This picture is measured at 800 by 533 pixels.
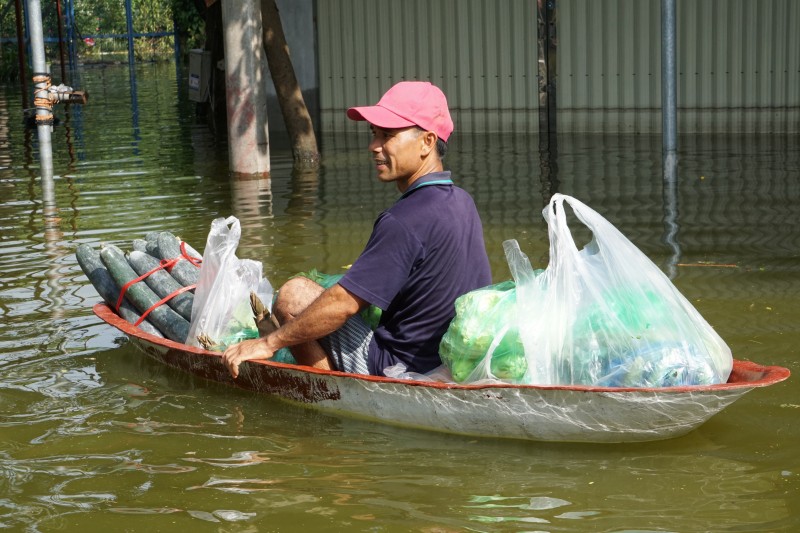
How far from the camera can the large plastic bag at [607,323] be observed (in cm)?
478

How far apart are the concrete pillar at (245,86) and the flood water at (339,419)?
0.74 metres

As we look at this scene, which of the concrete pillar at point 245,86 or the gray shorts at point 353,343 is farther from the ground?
the concrete pillar at point 245,86

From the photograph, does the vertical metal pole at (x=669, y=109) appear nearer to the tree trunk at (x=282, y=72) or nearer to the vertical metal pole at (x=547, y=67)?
the tree trunk at (x=282, y=72)

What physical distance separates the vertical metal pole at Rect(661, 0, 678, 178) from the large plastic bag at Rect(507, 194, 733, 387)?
690 cm

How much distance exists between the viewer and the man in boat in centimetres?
496

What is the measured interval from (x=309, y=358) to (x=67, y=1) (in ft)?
97.7

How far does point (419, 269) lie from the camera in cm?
507

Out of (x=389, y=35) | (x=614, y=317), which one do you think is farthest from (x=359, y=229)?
(x=389, y=35)

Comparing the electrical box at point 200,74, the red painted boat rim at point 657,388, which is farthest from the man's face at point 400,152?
the electrical box at point 200,74

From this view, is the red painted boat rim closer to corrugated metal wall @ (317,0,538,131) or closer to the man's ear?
the man's ear

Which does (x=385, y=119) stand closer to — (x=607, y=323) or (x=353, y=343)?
(x=353, y=343)

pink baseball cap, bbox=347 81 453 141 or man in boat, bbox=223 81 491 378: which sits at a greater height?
pink baseball cap, bbox=347 81 453 141

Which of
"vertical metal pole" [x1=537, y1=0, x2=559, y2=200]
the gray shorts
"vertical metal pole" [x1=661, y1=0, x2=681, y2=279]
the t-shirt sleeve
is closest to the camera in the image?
the t-shirt sleeve

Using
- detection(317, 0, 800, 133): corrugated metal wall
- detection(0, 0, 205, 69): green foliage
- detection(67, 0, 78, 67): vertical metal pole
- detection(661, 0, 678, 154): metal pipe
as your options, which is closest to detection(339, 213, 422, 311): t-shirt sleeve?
detection(661, 0, 678, 154): metal pipe
